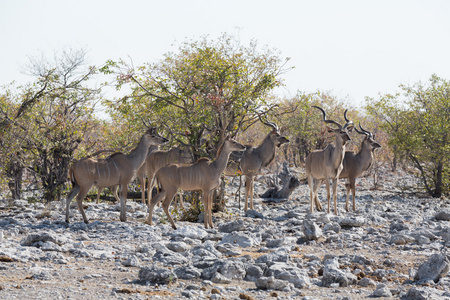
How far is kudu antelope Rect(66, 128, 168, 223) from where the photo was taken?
450 inches

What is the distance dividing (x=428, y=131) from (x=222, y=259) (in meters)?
13.0

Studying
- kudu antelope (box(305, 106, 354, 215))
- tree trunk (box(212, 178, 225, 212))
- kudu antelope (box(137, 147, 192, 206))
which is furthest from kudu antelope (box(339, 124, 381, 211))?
kudu antelope (box(137, 147, 192, 206))

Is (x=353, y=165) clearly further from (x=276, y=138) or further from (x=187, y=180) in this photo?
Result: (x=187, y=180)

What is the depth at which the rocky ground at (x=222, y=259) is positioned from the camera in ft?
20.3

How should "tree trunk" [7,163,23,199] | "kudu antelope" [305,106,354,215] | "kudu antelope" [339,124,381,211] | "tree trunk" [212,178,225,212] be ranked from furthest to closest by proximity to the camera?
1. "tree trunk" [7,163,23,199]
2. "kudu antelope" [339,124,381,211]
3. "kudu antelope" [305,106,354,215]
4. "tree trunk" [212,178,225,212]

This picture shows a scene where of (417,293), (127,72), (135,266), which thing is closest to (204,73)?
(127,72)

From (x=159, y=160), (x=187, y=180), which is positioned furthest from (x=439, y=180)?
(x=187, y=180)

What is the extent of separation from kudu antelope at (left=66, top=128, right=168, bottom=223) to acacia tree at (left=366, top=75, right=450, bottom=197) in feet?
31.4

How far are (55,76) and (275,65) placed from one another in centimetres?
549

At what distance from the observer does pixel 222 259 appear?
7.40 m

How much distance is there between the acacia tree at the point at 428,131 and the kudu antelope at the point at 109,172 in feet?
31.4

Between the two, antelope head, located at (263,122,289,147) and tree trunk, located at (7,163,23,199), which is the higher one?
antelope head, located at (263,122,289,147)

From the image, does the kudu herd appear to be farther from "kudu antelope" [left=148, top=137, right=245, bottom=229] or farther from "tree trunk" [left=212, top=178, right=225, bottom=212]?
"tree trunk" [left=212, top=178, right=225, bottom=212]

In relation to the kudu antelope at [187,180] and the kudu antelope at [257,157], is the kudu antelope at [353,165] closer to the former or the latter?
the kudu antelope at [257,157]
